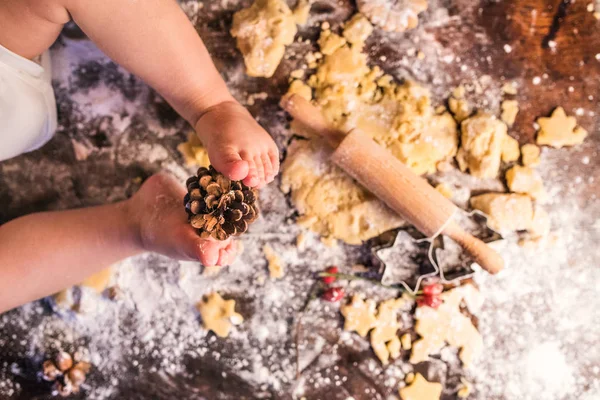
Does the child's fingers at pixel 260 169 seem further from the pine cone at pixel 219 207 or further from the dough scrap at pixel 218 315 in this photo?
the dough scrap at pixel 218 315

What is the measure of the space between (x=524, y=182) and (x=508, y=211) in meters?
0.06

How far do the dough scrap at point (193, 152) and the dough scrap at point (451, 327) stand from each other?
1.66 feet

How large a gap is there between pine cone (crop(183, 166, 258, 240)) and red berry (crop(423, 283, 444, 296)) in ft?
1.29

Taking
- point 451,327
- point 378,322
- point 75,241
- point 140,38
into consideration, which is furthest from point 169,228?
point 451,327

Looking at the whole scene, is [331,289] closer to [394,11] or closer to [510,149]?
[510,149]

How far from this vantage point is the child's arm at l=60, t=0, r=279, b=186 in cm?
75

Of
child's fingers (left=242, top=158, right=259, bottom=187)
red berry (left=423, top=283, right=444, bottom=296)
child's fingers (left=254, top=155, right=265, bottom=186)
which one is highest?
child's fingers (left=242, top=158, right=259, bottom=187)

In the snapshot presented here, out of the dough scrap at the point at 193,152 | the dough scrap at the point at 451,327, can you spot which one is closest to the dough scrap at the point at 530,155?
the dough scrap at the point at 451,327

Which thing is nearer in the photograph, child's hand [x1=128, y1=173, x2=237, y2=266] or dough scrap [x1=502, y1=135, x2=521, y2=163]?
child's hand [x1=128, y1=173, x2=237, y2=266]

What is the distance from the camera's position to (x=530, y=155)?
35.2 inches

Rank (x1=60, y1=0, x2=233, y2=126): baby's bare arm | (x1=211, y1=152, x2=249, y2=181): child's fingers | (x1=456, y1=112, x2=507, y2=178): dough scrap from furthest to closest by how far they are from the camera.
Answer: (x1=456, y1=112, x2=507, y2=178): dough scrap → (x1=60, y1=0, x2=233, y2=126): baby's bare arm → (x1=211, y1=152, x2=249, y2=181): child's fingers

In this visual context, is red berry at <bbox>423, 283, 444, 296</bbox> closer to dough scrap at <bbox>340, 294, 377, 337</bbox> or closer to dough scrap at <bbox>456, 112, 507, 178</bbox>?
dough scrap at <bbox>340, 294, 377, 337</bbox>

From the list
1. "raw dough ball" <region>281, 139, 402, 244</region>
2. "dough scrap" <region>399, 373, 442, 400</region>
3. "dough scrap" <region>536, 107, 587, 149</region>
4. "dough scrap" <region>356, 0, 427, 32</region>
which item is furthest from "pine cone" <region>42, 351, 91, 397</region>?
"dough scrap" <region>536, 107, 587, 149</region>

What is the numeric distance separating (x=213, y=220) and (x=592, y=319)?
741mm
